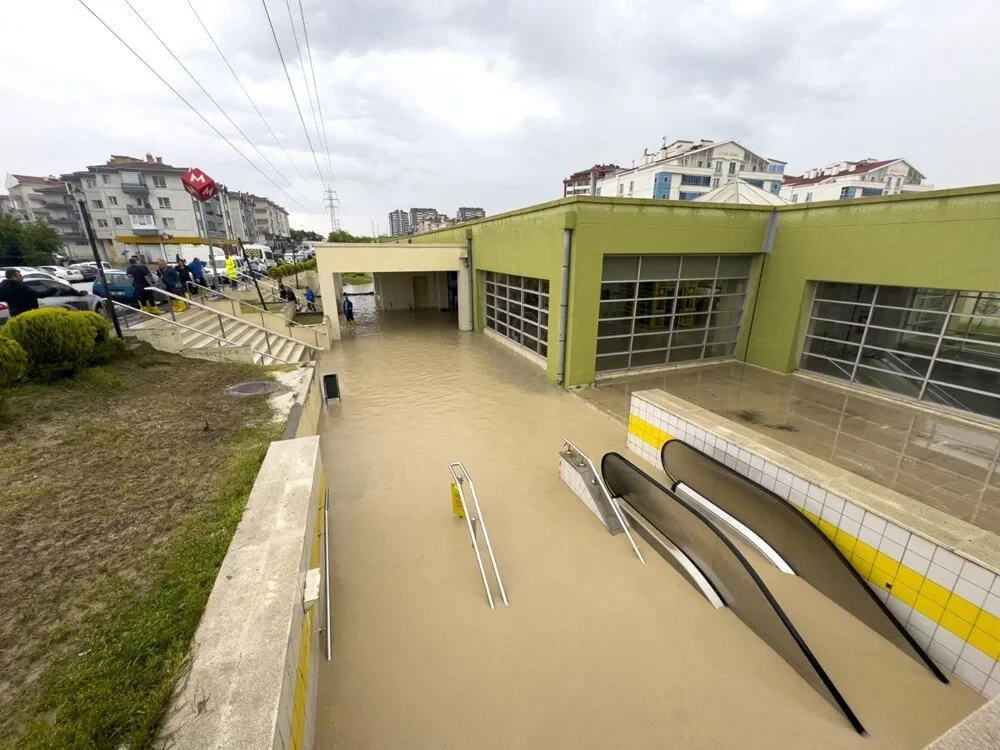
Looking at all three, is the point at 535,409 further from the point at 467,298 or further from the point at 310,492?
the point at 467,298

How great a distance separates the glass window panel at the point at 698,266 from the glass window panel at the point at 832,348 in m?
3.00

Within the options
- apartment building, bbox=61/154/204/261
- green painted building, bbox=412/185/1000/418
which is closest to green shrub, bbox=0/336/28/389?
green painted building, bbox=412/185/1000/418

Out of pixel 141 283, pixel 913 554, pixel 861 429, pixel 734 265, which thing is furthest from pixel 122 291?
pixel 861 429

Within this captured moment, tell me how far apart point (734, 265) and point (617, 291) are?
3.71 metres

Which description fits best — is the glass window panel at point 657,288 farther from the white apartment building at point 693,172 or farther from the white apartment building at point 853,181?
the white apartment building at point 853,181

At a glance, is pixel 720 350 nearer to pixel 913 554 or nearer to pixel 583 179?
pixel 913 554

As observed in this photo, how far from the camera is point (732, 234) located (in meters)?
10.7

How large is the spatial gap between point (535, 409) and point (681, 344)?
17.7ft

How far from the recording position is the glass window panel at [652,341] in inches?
446

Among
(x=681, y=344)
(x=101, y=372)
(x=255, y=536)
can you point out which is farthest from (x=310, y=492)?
(x=681, y=344)

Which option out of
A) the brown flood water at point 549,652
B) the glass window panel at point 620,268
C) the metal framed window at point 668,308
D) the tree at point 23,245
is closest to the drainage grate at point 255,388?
the brown flood water at point 549,652

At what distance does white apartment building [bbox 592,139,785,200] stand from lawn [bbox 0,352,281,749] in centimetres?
4488

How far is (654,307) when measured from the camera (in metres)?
11.1

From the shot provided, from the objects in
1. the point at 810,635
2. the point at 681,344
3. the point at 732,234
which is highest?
the point at 732,234
